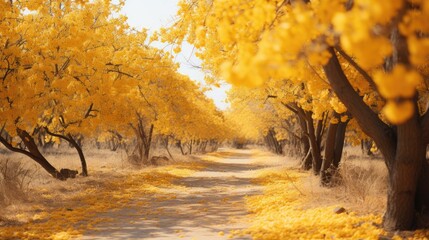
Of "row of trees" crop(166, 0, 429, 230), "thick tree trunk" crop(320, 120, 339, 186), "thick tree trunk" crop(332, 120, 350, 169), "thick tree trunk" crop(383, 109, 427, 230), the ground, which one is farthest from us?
"thick tree trunk" crop(332, 120, 350, 169)

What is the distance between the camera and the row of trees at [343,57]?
6.52 feet

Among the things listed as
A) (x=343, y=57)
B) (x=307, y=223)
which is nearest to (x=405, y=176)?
(x=307, y=223)

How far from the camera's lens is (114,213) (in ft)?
30.8

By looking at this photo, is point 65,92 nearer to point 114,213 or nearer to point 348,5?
point 114,213

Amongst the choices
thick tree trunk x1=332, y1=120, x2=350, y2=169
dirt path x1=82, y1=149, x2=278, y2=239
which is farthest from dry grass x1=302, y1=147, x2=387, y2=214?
dirt path x1=82, y1=149, x2=278, y2=239

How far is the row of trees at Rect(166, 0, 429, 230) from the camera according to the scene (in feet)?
6.52

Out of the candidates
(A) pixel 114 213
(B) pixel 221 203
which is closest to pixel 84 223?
(A) pixel 114 213

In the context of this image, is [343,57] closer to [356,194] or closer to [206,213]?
[356,194]

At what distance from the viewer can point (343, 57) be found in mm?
7938

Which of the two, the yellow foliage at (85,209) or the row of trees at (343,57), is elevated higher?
the row of trees at (343,57)

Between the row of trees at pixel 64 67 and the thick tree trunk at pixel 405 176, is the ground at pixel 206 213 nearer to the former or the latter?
the thick tree trunk at pixel 405 176

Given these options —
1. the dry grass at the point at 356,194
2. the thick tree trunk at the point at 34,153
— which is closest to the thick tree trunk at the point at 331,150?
the dry grass at the point at 356,194

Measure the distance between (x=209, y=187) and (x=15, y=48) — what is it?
810 cm

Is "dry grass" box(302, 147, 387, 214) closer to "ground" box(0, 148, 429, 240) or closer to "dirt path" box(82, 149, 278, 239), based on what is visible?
"ground" box(0, 148, 429, 240)
